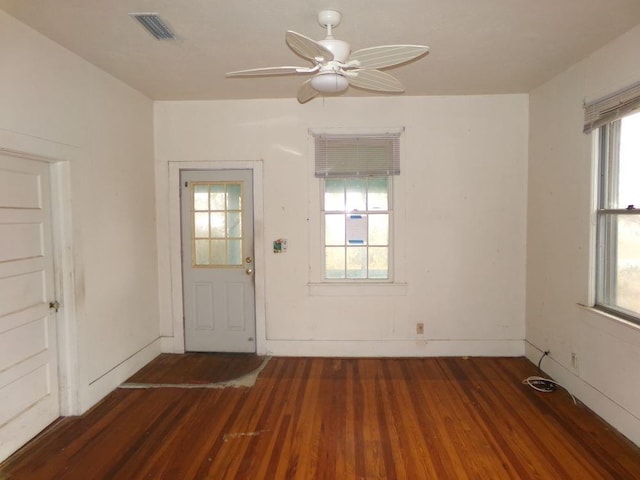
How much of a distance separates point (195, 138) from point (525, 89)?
3396 mm

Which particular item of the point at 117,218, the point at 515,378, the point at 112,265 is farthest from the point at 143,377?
the point at 515,378

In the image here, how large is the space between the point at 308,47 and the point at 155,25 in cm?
122

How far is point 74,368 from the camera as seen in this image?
2.76m

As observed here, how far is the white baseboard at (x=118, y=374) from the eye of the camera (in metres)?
2.92

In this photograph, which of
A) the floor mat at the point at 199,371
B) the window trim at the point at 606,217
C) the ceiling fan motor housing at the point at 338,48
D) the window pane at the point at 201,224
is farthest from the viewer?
the window pane at the point at 201,224

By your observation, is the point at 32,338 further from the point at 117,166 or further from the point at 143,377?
the point at 117,166

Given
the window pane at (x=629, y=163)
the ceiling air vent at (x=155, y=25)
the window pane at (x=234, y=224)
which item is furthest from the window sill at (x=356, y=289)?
the ceiling air vent at (x=155, y=25)

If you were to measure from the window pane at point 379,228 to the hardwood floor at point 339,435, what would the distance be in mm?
1384

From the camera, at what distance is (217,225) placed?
3943mm

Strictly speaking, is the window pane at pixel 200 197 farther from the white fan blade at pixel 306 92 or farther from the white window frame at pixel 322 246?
the white fan blade at pixel 306 92

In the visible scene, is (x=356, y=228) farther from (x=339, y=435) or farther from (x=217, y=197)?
(x=339, y=435)

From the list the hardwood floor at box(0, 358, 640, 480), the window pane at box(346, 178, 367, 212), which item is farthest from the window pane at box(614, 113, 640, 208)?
the window pane at box(346, 178, 367, 212)

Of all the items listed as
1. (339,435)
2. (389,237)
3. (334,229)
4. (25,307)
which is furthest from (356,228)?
(25,307)

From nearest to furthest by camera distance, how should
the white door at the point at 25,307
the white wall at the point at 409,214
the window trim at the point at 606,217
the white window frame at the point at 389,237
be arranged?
the white door at the point at 25,307 < the window trim at the point at 606,217 < the white wall at the point at 409,214 < the white window frame at the point at 389,237
